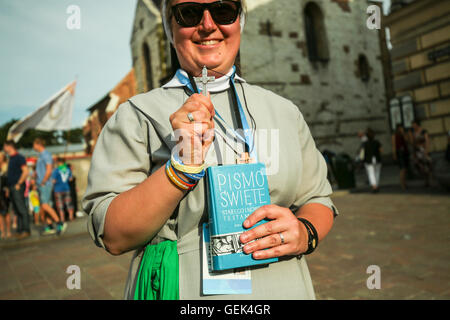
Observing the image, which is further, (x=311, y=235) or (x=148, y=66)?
(x=148, y=66)

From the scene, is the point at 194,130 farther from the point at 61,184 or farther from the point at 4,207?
the point at 4,207

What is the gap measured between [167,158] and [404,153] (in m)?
9.46

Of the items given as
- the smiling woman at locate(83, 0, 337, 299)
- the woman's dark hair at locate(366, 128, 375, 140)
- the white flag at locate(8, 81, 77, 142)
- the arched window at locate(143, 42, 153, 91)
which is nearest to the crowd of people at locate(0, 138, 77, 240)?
the white flag at locate(8, 81, 77, 142)

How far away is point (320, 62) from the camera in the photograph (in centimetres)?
1478

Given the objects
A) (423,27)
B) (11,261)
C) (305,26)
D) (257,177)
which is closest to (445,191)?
(423,27)

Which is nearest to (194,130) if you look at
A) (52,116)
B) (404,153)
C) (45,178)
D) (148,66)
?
(45,178)

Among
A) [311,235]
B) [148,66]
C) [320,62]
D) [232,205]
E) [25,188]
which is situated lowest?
[25,188]

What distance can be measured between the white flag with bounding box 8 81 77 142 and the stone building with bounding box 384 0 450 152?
9.31 metres

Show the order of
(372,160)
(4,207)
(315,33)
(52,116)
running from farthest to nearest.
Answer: (315,33), (372,160), (52,116), (4,207)

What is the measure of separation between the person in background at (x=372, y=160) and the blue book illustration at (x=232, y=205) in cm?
890

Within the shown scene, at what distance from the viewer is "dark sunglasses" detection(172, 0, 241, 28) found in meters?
1.12

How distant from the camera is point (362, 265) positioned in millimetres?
3809
